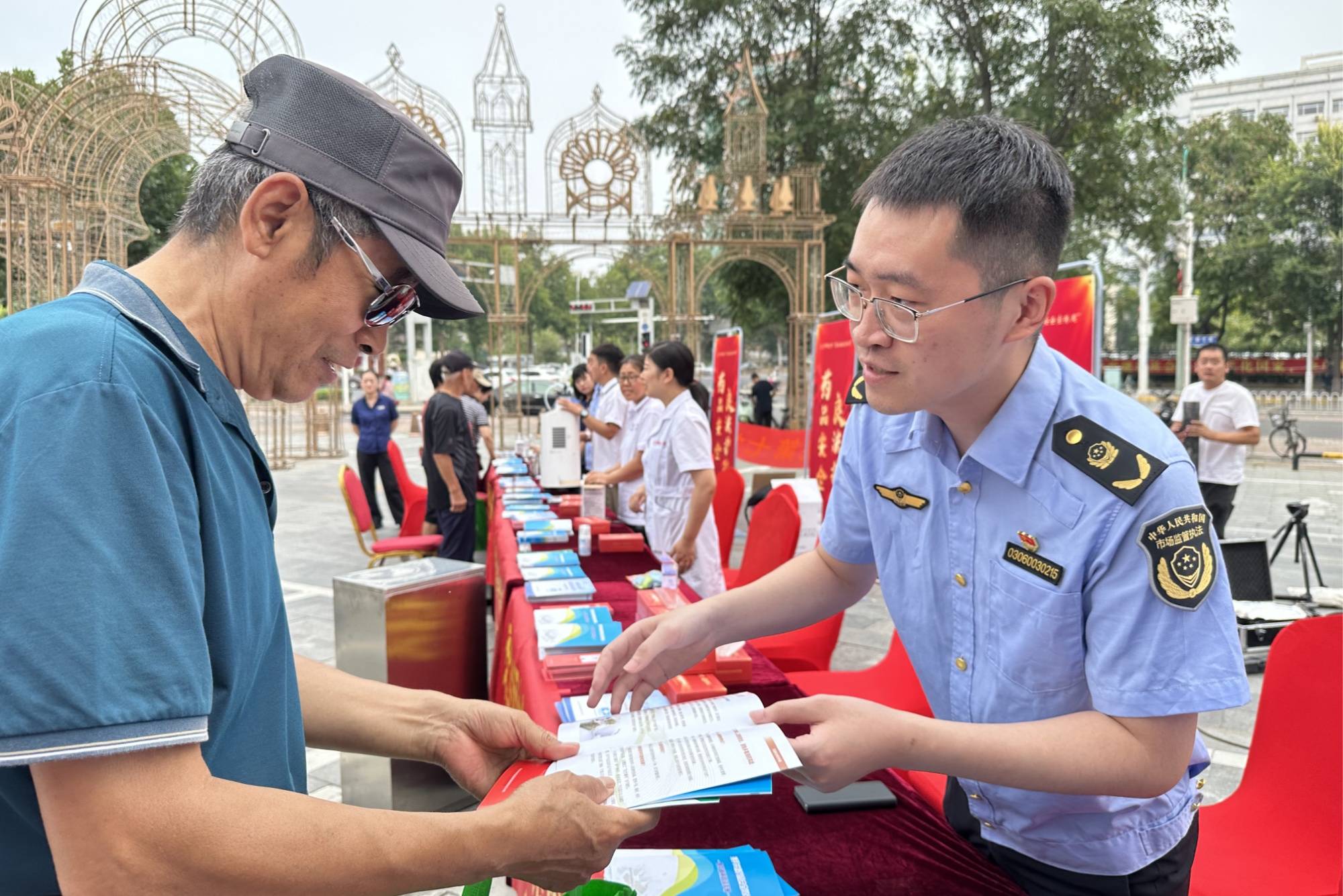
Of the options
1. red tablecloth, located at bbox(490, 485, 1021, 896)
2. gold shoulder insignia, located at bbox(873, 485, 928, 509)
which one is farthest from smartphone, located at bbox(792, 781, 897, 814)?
gold shoulder insignia, located at bbox(873, 485, 928, 509)

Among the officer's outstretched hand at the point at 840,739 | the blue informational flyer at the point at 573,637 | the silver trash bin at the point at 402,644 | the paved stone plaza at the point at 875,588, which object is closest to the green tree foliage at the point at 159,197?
the paved stone plaza at the point at 875,588

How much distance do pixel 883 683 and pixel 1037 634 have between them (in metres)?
1.81

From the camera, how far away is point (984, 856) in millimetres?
1423

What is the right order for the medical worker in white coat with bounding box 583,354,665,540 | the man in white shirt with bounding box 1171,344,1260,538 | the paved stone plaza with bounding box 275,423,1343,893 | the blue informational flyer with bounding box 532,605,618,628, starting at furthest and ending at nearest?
the man in white shirt with bounding box 1171,344,1260,538 < the medical worker in white coat with bounding box 583,354,665,540 < the paved stone plaza with bounding box 275,423,1343,893 < the blue informational flyer with bounding box 532,605,618,628

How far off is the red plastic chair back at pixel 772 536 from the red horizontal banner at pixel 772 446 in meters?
5.98

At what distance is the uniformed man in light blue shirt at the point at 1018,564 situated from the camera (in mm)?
1087

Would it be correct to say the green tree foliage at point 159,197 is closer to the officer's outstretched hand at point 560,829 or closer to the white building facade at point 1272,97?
the officer's outstretched hand at point 560,829

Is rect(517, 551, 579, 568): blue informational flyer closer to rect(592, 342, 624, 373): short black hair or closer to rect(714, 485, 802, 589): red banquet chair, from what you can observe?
rect(714, 485, 802, 589): red banquet chair

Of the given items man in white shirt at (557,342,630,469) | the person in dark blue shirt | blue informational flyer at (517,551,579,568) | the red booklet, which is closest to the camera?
the red booklet

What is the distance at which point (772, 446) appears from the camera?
427 inches

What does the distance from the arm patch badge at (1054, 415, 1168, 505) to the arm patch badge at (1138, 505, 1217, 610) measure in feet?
0.17

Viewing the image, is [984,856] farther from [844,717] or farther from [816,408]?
[816,408]

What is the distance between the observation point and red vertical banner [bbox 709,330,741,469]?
7055 millimetres

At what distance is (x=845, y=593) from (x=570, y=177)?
33.1 feet
